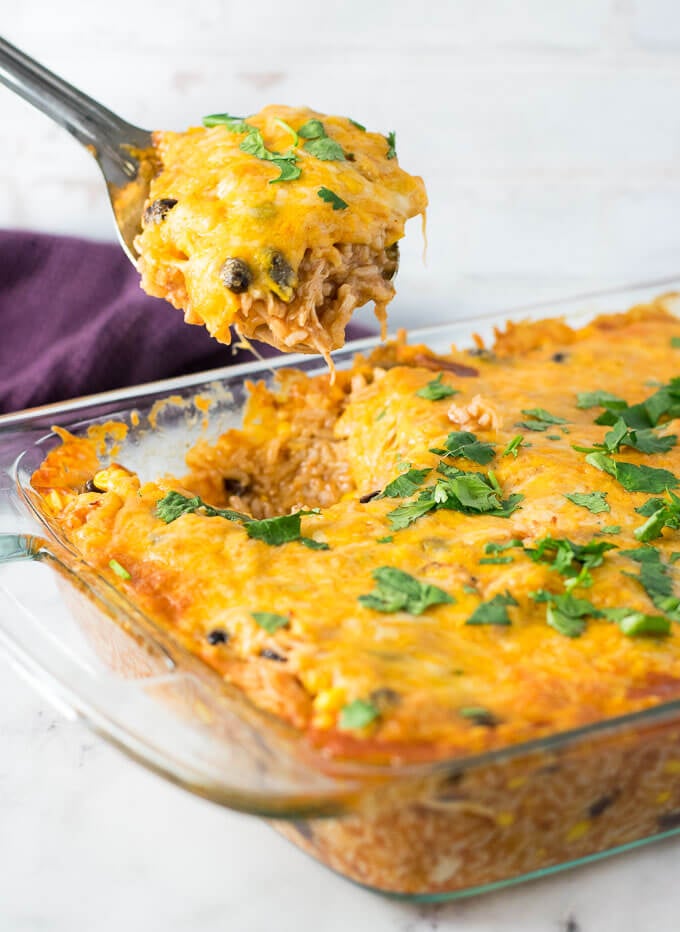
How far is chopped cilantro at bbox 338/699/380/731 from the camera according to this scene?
6.16ft

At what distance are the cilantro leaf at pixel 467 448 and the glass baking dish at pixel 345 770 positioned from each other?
93 centimetres

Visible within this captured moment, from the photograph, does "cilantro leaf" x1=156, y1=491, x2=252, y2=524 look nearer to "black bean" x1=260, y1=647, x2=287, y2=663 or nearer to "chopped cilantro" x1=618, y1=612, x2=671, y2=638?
"black bean" x1=260, y1=647, x2=287, y2=663

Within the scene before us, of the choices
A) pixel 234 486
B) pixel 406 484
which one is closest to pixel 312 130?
pixel 406 484

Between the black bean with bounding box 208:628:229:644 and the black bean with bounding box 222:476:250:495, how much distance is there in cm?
112

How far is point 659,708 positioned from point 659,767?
20cm

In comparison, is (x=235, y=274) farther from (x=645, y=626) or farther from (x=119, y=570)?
(x=645, y=626)

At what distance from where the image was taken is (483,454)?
9.25ft

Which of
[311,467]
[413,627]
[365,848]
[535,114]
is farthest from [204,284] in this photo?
[535,114]

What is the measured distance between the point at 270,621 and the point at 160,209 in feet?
3.82

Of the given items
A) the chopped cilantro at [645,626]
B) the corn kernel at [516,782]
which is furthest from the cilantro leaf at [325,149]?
the corn kernel at [516,782]

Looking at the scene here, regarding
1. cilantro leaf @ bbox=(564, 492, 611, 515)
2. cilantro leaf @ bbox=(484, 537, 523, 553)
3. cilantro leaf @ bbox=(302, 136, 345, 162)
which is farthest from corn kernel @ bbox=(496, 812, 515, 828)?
cilantro leaf @ bbox=(302, 136, 345, 162)

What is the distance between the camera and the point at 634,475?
274 cm

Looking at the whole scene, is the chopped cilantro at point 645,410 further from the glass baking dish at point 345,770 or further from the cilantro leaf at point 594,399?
the glass baking dish at point 345,770

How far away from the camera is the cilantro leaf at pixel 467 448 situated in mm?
2812
